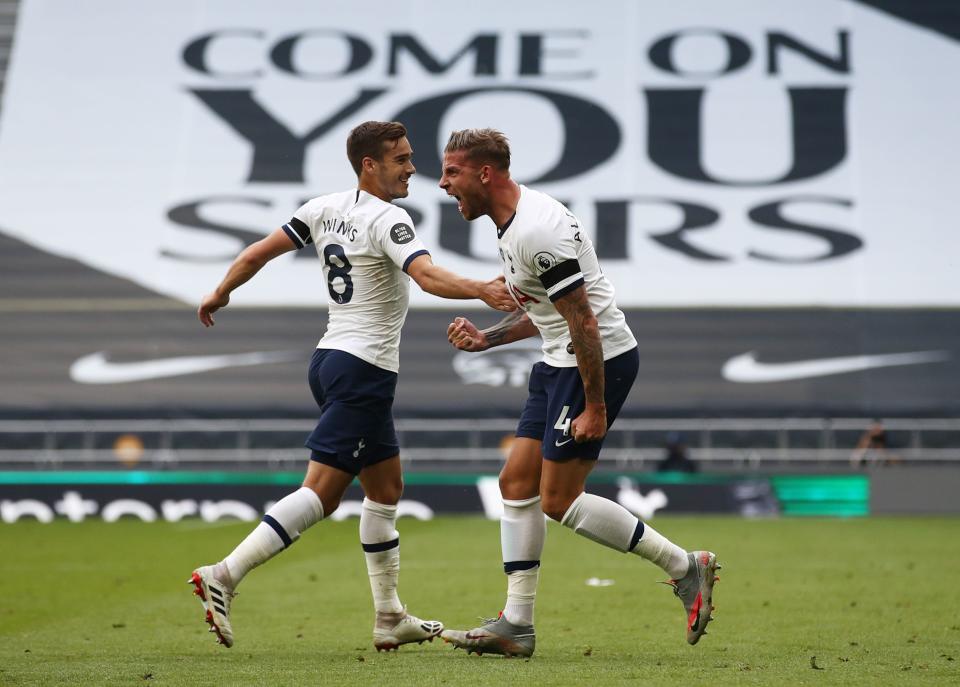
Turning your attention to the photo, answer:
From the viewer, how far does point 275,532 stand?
5.71 m

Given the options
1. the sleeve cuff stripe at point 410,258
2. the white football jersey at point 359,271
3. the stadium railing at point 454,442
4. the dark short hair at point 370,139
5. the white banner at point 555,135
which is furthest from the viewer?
the white banner at point 555,135

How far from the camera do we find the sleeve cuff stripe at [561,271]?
5.42 m

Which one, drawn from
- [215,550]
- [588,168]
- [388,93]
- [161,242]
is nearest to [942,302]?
[588,168]

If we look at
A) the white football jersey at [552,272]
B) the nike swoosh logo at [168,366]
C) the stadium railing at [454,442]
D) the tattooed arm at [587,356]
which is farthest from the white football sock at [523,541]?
the nike swoosh logo at [168,366]

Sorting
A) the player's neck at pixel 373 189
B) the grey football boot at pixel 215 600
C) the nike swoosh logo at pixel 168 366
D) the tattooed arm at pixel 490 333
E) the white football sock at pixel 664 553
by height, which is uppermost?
the player's neck at pixel 373 189

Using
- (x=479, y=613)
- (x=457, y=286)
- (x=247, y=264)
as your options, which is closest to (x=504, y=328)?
(x=457, y=286)

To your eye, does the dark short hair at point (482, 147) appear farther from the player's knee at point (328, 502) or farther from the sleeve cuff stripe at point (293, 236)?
the player's knee at point (328, 502)

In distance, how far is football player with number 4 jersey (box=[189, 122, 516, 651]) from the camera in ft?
19.2

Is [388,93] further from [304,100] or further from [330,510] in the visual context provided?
[330,510]

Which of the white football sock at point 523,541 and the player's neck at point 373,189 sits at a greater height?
the player's neck at point 373,189

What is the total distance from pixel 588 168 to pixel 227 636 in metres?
22.6

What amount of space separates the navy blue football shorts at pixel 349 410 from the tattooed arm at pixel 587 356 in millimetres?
908

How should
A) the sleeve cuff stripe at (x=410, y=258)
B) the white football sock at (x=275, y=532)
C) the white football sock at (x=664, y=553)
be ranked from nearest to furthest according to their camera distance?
the white football sock at (x=275, y=532), the sleeve cuff stripe at (x=410, y=258), the white football sock at (x=664, y=553)

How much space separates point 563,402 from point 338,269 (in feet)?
3.90
